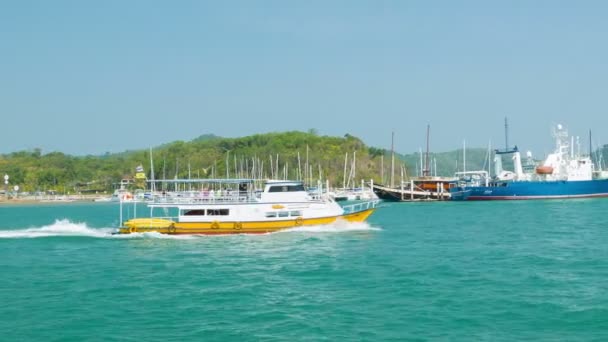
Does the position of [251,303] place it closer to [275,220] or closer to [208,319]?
[208,319]

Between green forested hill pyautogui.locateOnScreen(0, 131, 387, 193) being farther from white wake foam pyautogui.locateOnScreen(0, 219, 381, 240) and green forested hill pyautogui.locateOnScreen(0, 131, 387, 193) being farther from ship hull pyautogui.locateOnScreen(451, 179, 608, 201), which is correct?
white wake foam pyautogui.locateOnScreen(0, 219, 381, 240)

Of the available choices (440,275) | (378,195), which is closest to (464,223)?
(440,275)

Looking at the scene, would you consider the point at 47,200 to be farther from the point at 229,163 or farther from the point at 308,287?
the point at 308,287

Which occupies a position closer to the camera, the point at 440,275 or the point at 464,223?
the point at 440,275

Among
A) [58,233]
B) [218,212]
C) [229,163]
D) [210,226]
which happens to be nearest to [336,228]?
[218,212]

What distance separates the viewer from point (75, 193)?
18388 cm

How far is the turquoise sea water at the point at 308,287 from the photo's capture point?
19078 millimetres

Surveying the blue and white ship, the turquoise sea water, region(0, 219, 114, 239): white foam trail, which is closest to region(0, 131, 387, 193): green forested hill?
the blue and white ship

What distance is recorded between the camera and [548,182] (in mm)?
97062

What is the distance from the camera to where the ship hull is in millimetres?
96875

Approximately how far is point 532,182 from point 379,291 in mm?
79591

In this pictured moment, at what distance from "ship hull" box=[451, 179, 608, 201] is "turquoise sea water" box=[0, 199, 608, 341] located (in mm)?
56443

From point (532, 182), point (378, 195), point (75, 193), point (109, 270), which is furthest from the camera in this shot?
point (75, 193)

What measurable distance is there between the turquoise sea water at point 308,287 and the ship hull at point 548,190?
56.4 meters
